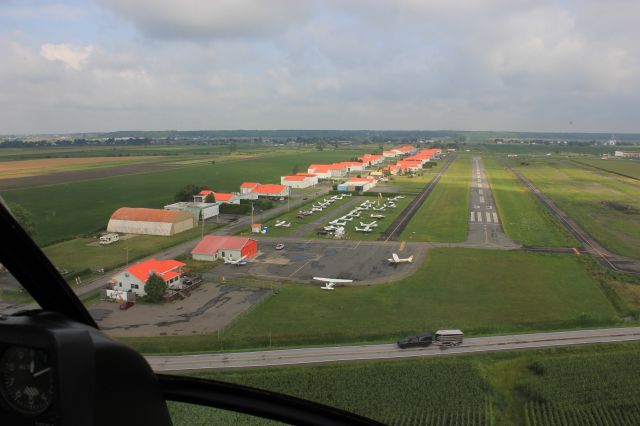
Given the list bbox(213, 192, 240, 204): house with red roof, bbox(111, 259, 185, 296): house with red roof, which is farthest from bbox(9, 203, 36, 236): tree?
bbox(213, 192, 240, 204): house with red roof

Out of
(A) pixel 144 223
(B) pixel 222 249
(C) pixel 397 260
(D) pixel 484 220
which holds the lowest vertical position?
(C) pixel 397 260

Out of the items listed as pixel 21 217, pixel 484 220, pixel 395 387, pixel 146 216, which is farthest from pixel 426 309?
pixel 484 220

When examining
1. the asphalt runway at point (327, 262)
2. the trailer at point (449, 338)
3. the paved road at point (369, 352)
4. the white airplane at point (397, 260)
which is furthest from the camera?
the white airplane at point (397, 260)

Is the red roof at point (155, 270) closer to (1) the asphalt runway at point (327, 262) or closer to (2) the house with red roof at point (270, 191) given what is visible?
(1) the asphalt runway at point (327, 262)

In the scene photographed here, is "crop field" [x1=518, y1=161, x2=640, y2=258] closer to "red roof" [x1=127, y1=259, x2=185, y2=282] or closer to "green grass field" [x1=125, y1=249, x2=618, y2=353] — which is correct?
"green grass field" [x1=125, y1=249, x2=618, y2=353]

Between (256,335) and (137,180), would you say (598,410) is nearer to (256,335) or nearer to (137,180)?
(256,335)

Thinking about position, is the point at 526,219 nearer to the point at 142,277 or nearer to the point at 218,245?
the point at 218,245

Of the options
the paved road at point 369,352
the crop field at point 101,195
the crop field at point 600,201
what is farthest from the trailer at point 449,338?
the crop field at point 600,201
